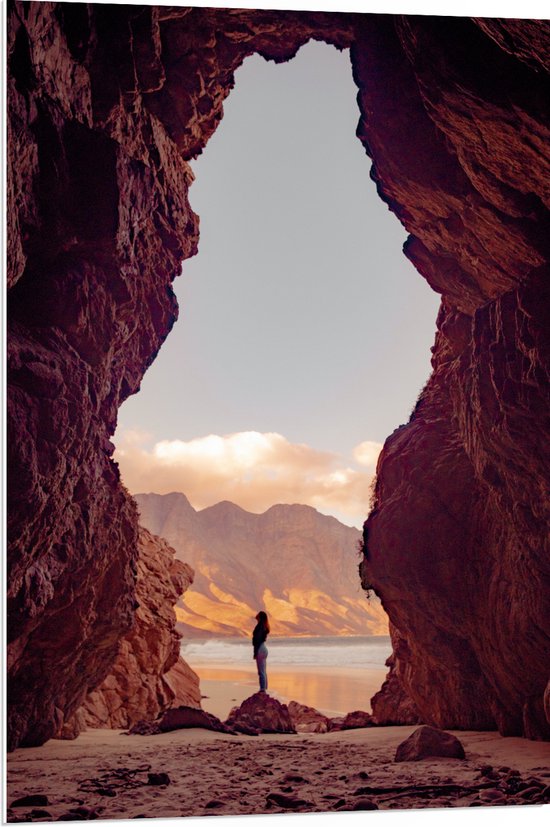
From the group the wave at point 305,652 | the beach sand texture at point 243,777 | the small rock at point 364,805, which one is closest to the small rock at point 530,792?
the beach sand texture at point 243,777

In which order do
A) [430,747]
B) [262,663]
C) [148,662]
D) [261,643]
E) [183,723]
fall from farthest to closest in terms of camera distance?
[148,662] < [262,663] < [261,643] < [183,723] < [430,747]

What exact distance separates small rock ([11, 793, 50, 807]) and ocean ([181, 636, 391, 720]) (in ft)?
35.3

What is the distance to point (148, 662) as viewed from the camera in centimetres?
1231

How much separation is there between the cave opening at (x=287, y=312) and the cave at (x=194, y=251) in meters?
0.36

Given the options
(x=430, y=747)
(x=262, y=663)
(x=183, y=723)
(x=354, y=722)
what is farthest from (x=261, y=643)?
(x=430, y=747)

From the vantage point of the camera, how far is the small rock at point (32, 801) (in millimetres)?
4672

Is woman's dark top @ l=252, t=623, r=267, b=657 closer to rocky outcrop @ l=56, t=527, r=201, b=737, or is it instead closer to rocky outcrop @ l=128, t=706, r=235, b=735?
rocky outcrop @ l=128, t=706, r=235, b=735

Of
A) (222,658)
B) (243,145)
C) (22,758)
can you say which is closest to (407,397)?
(243,145)

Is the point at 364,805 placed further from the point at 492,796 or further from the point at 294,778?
the point at 492,796

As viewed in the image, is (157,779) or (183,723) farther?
(183,723)

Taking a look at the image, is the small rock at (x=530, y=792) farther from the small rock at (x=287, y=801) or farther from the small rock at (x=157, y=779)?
the small rock at (x=157, y=779)

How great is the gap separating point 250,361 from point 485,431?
117 inches

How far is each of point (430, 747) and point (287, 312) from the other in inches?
198

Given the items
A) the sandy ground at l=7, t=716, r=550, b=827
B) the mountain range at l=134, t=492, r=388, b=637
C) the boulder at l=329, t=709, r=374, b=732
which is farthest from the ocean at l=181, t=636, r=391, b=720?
the sandy ground at l=7, t=716, r=550, b=827
